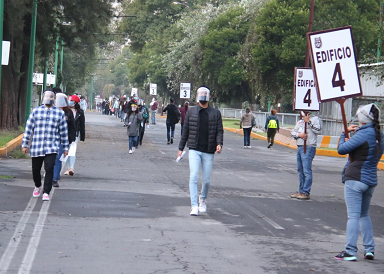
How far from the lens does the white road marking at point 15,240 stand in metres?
6.77

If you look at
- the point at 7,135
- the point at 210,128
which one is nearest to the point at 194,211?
the point at 210,128

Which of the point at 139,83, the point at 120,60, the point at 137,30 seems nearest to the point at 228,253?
the point at 137,30

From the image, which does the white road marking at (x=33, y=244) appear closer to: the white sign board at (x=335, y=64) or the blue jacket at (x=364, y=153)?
the blue jacket at (x=364, y=153)

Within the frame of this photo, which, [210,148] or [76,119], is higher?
[76,119]

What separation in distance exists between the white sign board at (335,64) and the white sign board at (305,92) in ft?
22.5

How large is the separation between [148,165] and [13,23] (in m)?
8.94

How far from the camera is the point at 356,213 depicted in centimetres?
772

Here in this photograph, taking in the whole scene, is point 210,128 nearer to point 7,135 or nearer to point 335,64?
point 335,64

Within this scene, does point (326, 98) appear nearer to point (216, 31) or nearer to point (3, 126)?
point (3, 126)

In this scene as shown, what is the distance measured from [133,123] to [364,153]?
15116 millimetres

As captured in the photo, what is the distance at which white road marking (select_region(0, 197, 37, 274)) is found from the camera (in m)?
6.77

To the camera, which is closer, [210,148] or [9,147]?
[210,148]

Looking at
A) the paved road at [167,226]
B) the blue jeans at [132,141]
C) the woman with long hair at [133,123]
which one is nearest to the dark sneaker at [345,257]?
the paved road at [167,226]

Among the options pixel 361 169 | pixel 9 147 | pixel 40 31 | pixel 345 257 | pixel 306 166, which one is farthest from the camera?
pixel 40 31
